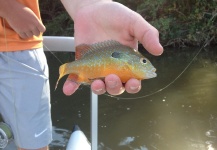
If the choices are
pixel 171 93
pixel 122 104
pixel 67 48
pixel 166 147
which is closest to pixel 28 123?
pixel 67 48

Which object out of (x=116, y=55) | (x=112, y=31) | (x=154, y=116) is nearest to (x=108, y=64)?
(x=116, y=55)

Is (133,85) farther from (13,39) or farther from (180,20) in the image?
(180,20)

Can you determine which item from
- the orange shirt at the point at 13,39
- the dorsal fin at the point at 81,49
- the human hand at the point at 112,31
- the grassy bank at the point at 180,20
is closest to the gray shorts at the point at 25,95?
the orange shirt at the point at 13,39

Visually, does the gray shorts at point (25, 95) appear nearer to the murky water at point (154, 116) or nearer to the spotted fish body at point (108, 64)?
the spotted fish body at point (108, 64)

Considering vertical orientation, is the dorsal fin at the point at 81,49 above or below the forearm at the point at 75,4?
below

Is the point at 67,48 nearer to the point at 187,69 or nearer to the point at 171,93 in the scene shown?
the point at 171,93
